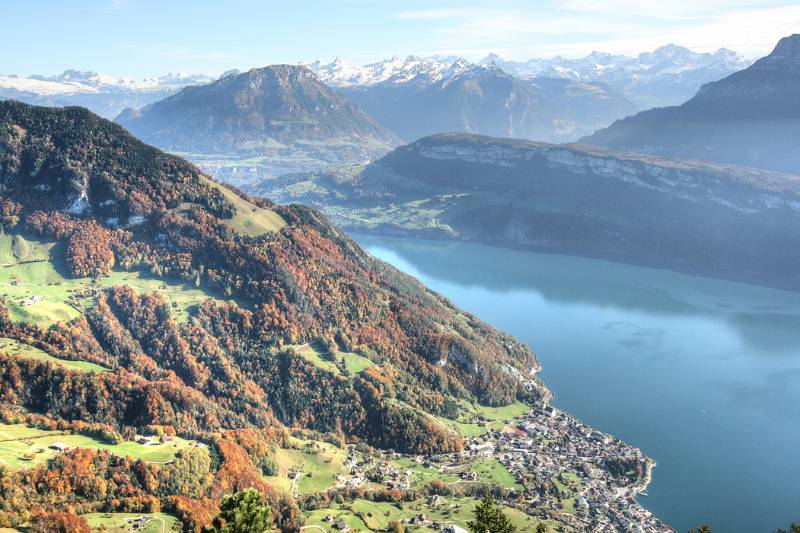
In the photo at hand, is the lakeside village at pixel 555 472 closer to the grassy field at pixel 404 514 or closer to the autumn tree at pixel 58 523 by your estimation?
the grassy field at pixel 404 514

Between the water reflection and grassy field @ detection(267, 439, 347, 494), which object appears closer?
grassy field @ detection(267, 439, 347, 494)

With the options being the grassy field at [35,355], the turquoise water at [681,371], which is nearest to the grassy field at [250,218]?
the grassy field at [35,355]

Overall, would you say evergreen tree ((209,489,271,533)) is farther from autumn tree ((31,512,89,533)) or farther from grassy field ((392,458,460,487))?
grassy field ((392,458,460,487))

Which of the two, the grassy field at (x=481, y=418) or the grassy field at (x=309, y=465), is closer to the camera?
the grassy field at (x=309, y=465)

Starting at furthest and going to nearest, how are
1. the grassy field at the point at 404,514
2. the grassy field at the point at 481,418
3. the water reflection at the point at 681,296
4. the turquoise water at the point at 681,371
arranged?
the water reflection at the point at 681,296 → the grassy field at the point at 481,418 → the turquoise water at the point at 681,371 → the grassy field at the point at 404,514

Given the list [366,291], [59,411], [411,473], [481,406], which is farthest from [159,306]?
[481,406]

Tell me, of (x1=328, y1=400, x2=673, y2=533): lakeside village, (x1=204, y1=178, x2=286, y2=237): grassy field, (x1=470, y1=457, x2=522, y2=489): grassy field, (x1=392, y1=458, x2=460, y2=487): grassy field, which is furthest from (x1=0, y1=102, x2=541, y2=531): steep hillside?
(x1=470, y1=457, x2=522, y2=489): grassy field
